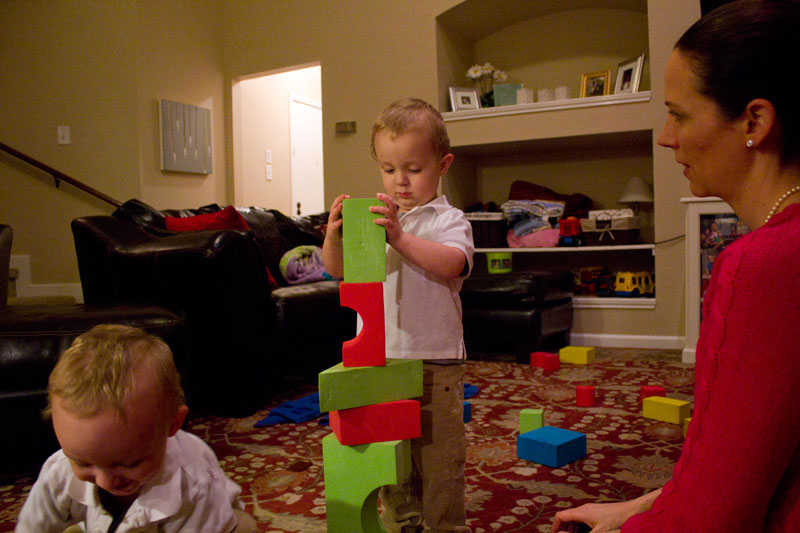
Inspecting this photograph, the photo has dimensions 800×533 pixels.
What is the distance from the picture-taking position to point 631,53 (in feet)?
16.3

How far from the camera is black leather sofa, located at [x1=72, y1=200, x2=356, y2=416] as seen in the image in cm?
268

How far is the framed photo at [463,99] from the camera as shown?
4.94 m

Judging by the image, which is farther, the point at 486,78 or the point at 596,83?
the point at 486,78

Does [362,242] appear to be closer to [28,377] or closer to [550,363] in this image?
[28,377]

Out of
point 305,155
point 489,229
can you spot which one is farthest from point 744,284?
point 305,155

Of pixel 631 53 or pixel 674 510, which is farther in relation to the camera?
pixel 631 53

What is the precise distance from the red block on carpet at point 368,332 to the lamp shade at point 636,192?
3.89 metres

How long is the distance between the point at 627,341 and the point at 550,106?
1723mm

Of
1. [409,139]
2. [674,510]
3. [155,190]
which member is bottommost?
[674,510]

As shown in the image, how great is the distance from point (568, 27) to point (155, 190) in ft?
11.7

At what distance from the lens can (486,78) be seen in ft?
16.6

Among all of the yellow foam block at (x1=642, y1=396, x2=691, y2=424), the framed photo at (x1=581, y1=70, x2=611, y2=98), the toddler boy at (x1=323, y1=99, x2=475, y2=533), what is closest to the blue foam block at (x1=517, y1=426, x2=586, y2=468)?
the yellow foam block at (x1=642, y1=396, x2=691, y2=424)

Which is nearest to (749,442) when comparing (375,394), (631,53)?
(375,394)

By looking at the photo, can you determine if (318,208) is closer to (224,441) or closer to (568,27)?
(568,27)
